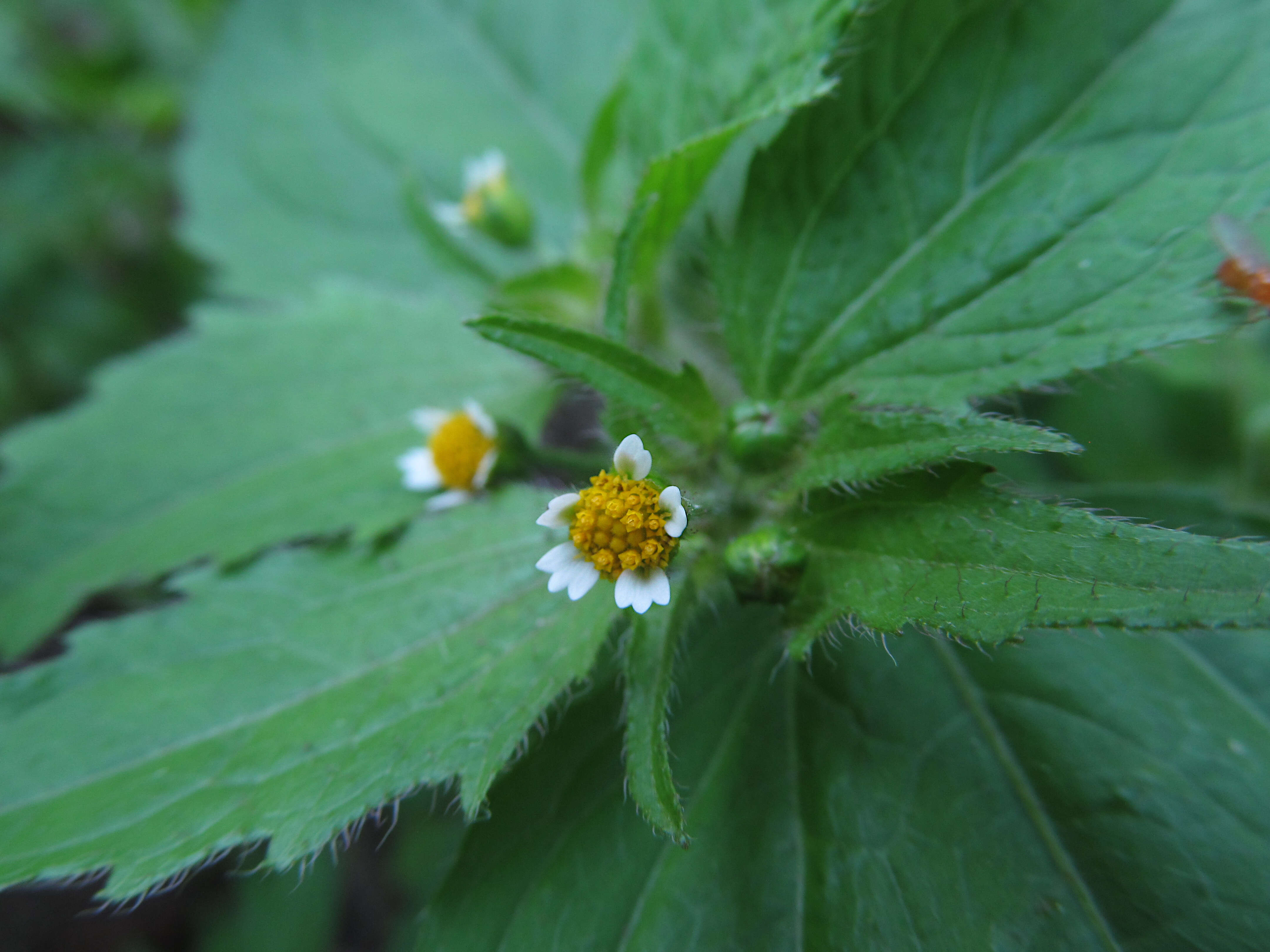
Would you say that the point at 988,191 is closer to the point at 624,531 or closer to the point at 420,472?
the point at 624,531

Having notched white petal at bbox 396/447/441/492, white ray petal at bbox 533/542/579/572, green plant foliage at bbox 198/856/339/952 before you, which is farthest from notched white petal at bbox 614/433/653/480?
green plant foliage at bbox 198/856/339/952

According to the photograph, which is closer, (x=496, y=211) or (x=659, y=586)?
(x=659, y=586)

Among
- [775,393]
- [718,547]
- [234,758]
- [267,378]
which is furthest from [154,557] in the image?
[775,393]

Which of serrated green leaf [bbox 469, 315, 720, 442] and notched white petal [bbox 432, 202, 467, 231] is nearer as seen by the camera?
serrated green leaf [bbox 469, 315, 720, 442]

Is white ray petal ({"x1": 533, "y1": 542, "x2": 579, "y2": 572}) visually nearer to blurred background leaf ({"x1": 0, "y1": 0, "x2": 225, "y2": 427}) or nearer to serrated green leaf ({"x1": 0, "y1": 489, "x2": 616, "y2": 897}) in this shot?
serrated green leaf ({"x1": 0, "y1": 489, "x2": 616, "y2": 897})

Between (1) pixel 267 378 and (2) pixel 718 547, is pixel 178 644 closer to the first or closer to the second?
(1) pixel 267 378

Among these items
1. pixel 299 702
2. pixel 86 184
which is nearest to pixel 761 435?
pixel 299 702
